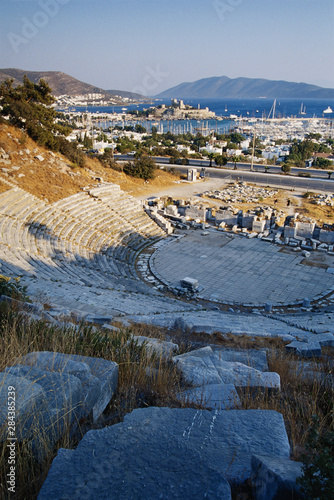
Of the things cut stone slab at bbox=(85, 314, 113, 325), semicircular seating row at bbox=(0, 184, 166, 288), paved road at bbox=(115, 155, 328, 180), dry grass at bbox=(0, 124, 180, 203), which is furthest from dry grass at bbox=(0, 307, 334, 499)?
paved road at bbox=(115, 155, 328, 180)

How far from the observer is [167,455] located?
88.7 inches

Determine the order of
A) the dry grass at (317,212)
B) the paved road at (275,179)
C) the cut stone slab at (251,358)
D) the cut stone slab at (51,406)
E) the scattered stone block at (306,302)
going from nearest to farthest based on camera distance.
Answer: the cut stone slab at (51,406) < the cut stone slab at (251,358) < the scattered stone block at (306,302) < the dry grass at (317,212) < the paved road at (275,179)

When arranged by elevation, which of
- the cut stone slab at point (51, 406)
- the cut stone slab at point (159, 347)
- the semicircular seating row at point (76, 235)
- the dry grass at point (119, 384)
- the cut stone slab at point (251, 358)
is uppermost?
the cut stone slab at point (51, 406)

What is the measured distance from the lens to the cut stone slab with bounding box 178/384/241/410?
10.8 feet

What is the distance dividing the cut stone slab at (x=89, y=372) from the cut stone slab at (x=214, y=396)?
0.73m

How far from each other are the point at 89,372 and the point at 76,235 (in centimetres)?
1556

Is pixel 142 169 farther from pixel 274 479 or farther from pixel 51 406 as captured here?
pixel 274 479

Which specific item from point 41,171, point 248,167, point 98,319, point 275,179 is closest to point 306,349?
point 98,319

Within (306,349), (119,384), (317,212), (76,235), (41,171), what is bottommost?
(76,235)

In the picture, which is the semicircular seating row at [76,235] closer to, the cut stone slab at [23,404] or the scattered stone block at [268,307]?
the scattered stone block at [268,307]

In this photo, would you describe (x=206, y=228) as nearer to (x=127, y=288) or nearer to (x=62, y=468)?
(x=127, y=288)

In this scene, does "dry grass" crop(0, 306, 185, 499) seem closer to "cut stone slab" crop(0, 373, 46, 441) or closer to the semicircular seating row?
"cut stone slab" crop(0, 373, 46, 441)

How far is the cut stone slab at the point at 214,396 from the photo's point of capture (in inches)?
129

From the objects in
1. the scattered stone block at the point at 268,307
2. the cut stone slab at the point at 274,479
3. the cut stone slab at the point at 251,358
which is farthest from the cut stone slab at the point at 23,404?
the scattered stone block at the point at 268,307
